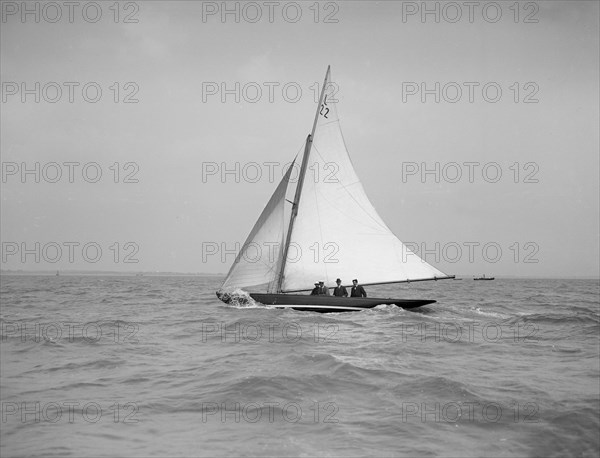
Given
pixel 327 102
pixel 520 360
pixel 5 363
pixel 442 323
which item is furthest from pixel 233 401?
pixel 327 102

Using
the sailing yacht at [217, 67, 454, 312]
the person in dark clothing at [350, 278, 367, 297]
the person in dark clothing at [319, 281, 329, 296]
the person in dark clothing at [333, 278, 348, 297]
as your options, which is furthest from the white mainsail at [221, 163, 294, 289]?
the person in dark clothing at [350, 278, 367, 297]

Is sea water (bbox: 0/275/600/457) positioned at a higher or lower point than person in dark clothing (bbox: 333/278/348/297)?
lower

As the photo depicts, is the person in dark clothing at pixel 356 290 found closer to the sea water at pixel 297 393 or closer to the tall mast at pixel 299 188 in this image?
the tall mast at pixel 299 188

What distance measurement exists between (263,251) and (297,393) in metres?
17.1

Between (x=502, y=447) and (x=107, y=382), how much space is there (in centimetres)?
860

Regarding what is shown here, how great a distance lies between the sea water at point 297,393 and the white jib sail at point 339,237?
22.3 ft

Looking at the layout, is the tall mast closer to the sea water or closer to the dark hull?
the dark hull

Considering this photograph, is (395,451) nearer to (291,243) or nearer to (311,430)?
(311,430)

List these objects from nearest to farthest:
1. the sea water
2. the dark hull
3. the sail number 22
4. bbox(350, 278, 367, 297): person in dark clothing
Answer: the sea water
the dark hull
bbox(350, 278, 367, 297): person in dark clothing
the sail number 22

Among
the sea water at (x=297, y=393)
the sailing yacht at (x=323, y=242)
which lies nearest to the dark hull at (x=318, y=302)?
the sailing yacht at (x=323, y=242)

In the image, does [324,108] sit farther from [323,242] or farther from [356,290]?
[356,290]

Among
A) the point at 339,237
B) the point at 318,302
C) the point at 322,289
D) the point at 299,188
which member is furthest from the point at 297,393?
the point at 299,188

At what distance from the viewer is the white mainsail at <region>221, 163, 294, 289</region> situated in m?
28.6

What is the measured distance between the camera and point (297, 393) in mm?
11922
